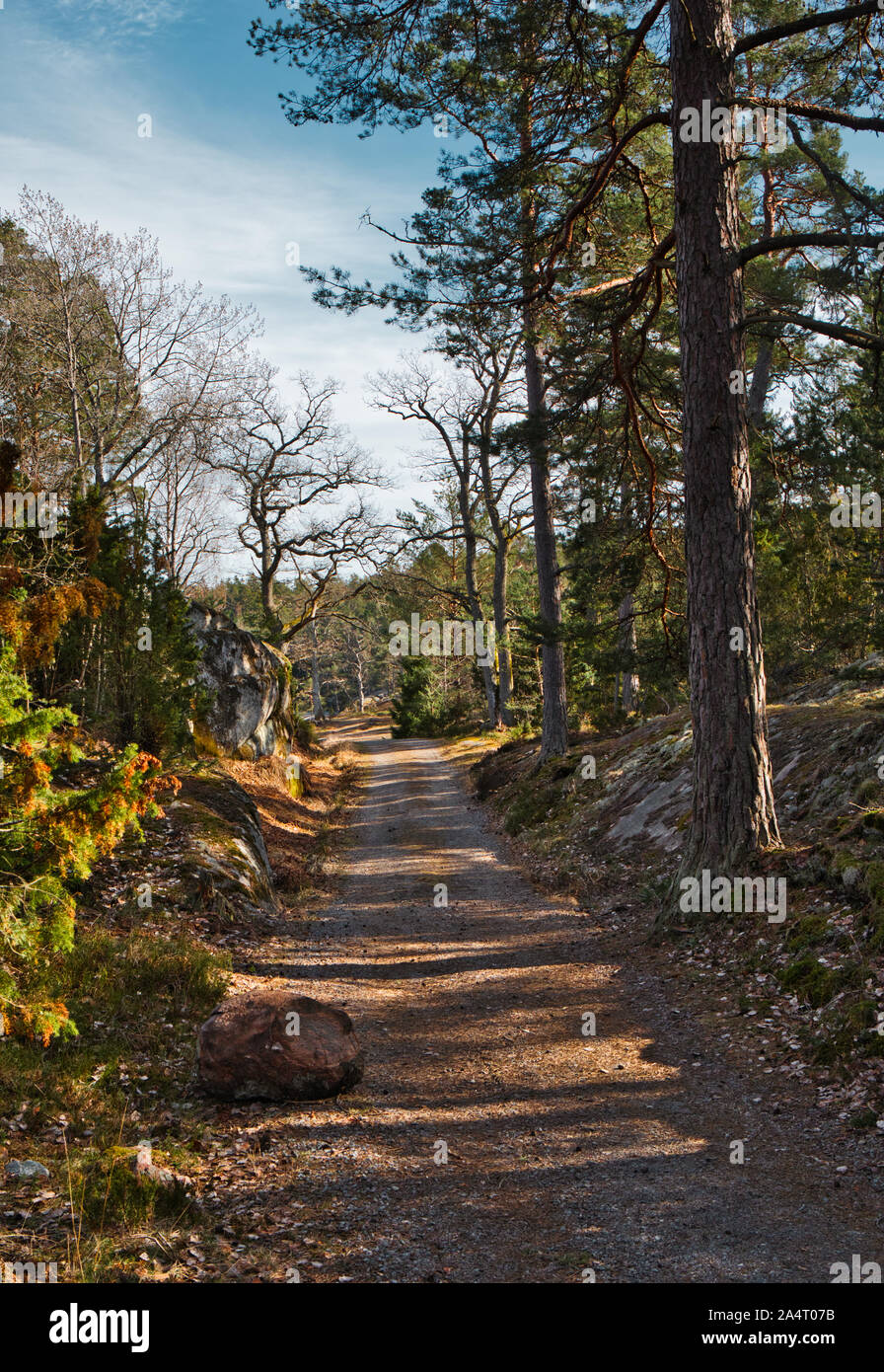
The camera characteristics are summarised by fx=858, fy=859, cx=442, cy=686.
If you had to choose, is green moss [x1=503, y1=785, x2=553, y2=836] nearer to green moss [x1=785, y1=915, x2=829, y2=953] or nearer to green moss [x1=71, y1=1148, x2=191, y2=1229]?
green moss [x1=785, y1=915, x2=829, y2=953]

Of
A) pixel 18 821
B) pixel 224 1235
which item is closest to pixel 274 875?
pixel 18 821

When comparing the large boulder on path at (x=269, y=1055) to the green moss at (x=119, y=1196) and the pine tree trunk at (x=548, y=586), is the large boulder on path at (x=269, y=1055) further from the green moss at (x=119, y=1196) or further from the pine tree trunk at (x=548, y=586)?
the pine tree trunk at (x=548, y=586)

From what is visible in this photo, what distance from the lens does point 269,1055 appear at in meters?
5.49

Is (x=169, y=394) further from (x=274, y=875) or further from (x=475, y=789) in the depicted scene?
(x=274, y=875)

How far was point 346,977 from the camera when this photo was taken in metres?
8.27

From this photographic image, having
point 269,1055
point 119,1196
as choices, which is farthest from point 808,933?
point 119,1196

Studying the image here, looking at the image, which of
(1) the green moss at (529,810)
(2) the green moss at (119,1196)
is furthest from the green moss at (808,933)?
(1) the green moss at (529,810)

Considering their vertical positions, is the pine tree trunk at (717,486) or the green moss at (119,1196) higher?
the pine tree trunk at (717,486)

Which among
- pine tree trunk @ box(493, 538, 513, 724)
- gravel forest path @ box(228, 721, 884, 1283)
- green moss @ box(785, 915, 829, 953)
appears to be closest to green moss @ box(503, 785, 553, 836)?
gravel forest path @ box(228, 721, 884, 1283)

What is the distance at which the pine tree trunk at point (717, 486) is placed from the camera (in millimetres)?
7918

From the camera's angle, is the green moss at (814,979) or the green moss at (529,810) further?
the green moss at (529,810)

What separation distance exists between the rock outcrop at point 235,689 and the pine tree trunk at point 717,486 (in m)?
12.2

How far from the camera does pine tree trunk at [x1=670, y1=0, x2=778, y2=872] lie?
312 inches

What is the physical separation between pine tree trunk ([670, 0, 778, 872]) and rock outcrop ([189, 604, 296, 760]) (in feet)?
40.0
